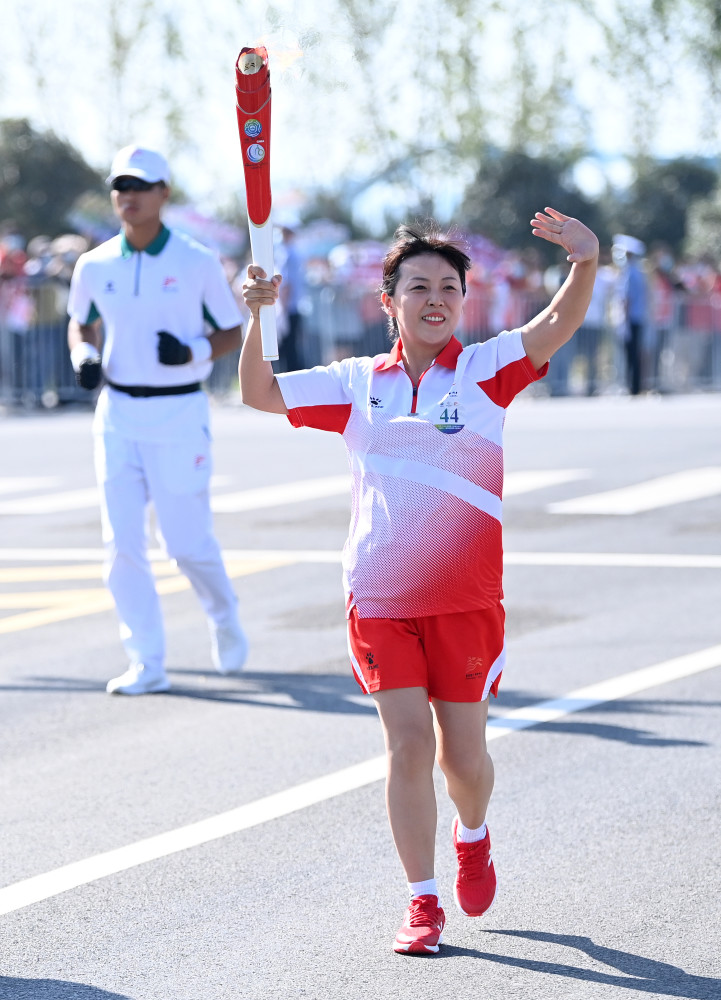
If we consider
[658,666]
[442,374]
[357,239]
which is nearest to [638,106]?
[357,239]

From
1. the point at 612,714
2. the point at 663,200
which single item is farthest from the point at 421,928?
the point at 663,200

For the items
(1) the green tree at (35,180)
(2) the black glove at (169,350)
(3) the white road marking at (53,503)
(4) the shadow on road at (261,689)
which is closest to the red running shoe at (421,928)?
(4) the shadow on road at (261,689)

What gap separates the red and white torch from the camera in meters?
4.46

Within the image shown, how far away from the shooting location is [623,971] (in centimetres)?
422

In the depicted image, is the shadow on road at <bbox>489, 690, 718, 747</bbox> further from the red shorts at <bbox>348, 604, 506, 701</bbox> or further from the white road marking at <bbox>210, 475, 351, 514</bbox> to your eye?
the white road marking at <bbox>210, 475, 351, 514</bbox>

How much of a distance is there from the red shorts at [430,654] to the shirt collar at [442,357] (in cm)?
66

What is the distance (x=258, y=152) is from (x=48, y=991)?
7.18 ft

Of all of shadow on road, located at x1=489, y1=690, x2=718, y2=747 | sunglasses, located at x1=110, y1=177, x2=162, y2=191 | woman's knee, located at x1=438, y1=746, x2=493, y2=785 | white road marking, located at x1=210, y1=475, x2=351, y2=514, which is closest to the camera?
woman's knee, located at x1=438, y1=746, x2=493, y2=785

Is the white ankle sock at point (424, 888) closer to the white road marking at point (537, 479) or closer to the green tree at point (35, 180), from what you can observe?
the white road marking at point (537, 479)

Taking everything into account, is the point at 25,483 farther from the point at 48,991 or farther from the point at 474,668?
the point at 48,991

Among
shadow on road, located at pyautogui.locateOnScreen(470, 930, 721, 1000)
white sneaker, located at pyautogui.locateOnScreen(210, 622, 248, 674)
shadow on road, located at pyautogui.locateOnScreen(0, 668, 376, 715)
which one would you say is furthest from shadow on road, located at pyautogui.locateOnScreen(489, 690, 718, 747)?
shadow on road, located at pyautogui.locateOnScreen(470, 930, 721, 1000)

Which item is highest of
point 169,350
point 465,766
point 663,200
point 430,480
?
point 663,200

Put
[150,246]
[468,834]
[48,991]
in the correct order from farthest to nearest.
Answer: [150,246]
[468,834]
[48,991]

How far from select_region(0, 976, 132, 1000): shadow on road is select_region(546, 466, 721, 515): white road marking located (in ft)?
30.0
